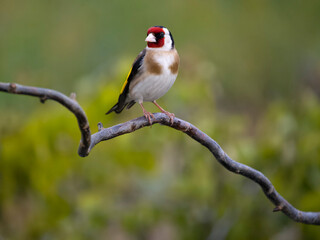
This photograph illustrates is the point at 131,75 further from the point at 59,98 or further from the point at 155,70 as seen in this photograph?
the point at 59,98

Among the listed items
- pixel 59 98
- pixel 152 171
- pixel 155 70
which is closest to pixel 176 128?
pixel 155 70

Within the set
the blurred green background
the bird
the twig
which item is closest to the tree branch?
the twig

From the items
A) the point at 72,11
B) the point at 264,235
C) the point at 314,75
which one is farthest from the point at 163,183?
the point at 72,11

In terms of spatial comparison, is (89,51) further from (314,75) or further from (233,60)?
(314,75)

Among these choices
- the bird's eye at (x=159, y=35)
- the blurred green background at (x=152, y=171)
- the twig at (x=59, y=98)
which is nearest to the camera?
the twig at (x=59, y=98)

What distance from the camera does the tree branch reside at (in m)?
0.74

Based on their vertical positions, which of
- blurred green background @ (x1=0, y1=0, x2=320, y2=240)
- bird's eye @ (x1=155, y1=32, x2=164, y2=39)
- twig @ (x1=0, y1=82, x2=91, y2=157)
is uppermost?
bird's eye @ (x1=155, y1=32, x2=164, y2=39)

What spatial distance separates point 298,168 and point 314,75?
4.47 ft

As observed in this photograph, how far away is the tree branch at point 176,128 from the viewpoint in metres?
0.74

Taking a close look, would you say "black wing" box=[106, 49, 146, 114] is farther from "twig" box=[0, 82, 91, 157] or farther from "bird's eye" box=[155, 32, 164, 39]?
"twig" box=[0, 82, 91, 157]

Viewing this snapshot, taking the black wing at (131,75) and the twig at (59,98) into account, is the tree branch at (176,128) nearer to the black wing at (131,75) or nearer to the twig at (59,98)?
the twig at (59,98)

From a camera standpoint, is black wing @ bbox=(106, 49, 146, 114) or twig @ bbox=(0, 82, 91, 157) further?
black wing @ bbox=(106, 49, 146, 114)

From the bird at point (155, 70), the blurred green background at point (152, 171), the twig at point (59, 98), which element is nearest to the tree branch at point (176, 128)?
the twig at point (59, 98)

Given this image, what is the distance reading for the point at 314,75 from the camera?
3.04 metres
